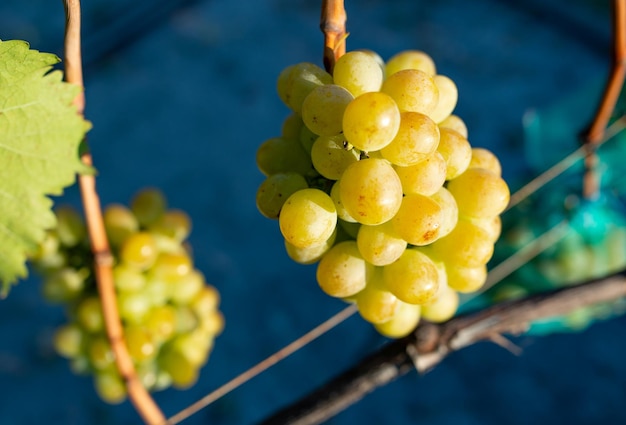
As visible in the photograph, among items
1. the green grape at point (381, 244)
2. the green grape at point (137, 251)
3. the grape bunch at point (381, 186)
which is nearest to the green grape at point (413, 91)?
the grape bunch at point (381, 186)

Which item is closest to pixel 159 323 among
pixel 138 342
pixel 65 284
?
pixel 138 342

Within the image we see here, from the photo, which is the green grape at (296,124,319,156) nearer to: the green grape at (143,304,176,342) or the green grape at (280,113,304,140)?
the green grape at (280,113,304,140)

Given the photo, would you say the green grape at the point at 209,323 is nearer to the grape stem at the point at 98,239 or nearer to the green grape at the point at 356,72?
the grape stem at the point at 98,239

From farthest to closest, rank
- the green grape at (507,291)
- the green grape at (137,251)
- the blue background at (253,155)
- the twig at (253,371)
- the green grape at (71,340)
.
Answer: the blue background at (253,155), the green grape at (507,291), the green grape at (71,340), the green grape at (137,251), the twig at (253,371)

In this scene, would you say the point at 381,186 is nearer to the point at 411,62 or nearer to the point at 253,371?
A: the point at 411,62

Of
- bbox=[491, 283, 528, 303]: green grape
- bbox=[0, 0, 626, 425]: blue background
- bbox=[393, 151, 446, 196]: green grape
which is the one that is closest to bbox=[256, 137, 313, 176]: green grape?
bbox=[393, 151, 446, 196]: green grape

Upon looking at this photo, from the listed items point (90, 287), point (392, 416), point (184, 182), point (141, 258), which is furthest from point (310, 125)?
point (184, 182)
